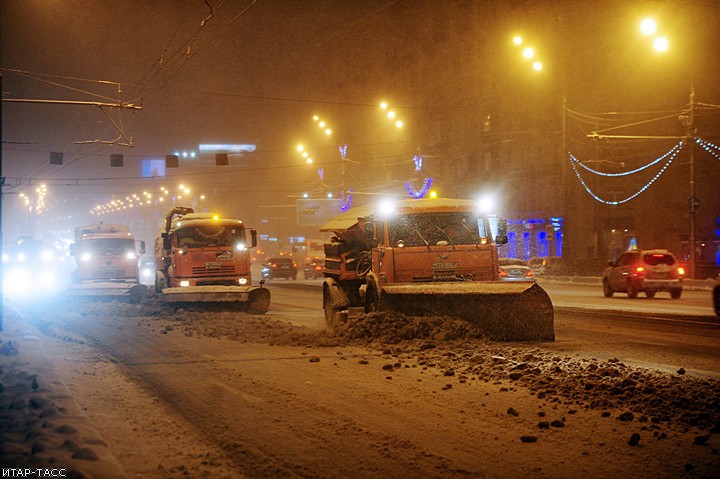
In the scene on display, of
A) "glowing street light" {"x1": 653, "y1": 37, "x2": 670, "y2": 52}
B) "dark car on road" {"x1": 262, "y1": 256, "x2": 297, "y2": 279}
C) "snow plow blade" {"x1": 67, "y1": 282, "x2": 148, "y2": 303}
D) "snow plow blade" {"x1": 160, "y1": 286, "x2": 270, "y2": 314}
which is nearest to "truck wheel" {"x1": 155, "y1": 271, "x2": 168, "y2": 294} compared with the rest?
Result: "snow plow blade" {"x1": 67, "y1": 282, "x2": 148, "y2": 303}

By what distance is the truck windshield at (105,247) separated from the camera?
39750 mm

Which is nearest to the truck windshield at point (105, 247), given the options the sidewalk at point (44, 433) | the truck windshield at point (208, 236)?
the truck windshield at point (208, 236)

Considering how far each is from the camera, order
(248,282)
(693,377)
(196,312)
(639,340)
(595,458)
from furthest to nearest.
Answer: (248,282) < (196,312) < (639,340) < (693,377) < (595,458)

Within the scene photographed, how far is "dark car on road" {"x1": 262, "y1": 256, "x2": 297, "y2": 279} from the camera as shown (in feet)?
188

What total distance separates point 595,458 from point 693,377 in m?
4.16

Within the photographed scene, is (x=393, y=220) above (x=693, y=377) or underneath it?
above

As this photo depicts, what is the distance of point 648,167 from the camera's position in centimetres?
5672

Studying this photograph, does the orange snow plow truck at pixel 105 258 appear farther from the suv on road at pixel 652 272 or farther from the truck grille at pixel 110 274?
the suv on road at pixel 652 272

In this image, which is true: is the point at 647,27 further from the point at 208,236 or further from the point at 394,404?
the point at 394,404

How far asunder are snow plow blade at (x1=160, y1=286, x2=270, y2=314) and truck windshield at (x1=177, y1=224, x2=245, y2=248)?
2.87 metres

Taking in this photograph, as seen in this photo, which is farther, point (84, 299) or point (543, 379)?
point (84, 299)

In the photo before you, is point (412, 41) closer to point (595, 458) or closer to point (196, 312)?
point (196, 312)

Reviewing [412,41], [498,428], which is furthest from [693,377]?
[412,41]

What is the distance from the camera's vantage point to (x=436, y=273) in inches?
624
